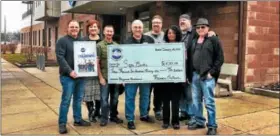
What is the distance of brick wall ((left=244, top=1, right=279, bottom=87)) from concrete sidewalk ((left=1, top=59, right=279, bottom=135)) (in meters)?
1.01

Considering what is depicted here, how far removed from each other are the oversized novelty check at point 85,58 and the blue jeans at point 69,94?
168 mm

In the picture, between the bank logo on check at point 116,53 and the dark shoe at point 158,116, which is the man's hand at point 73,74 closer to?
the bank logo on check at point 116,53

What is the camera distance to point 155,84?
5.08 m

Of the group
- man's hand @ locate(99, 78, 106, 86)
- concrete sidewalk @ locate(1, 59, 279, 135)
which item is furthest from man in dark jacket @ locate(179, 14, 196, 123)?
man's hand @ locate(99, 78, 106, 86)

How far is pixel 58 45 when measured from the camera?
452 cm

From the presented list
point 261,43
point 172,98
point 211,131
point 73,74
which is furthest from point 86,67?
point 261,43

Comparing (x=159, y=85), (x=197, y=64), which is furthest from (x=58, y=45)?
(x=197, y=64)

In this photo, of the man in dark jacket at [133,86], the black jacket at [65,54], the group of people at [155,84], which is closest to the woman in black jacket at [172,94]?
the group of people at [155,84]

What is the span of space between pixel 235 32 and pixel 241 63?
0.85 m

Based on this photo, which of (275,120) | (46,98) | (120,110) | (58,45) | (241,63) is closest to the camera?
(58,45)

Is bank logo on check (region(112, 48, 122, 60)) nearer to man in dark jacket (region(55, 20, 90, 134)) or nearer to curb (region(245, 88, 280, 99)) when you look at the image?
man in dark jacket (region(55, 20, 90, 134))

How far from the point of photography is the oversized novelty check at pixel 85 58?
468 cm

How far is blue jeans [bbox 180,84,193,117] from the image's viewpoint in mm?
5096

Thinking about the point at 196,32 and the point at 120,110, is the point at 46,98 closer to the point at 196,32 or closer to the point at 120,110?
the point at 120,110
